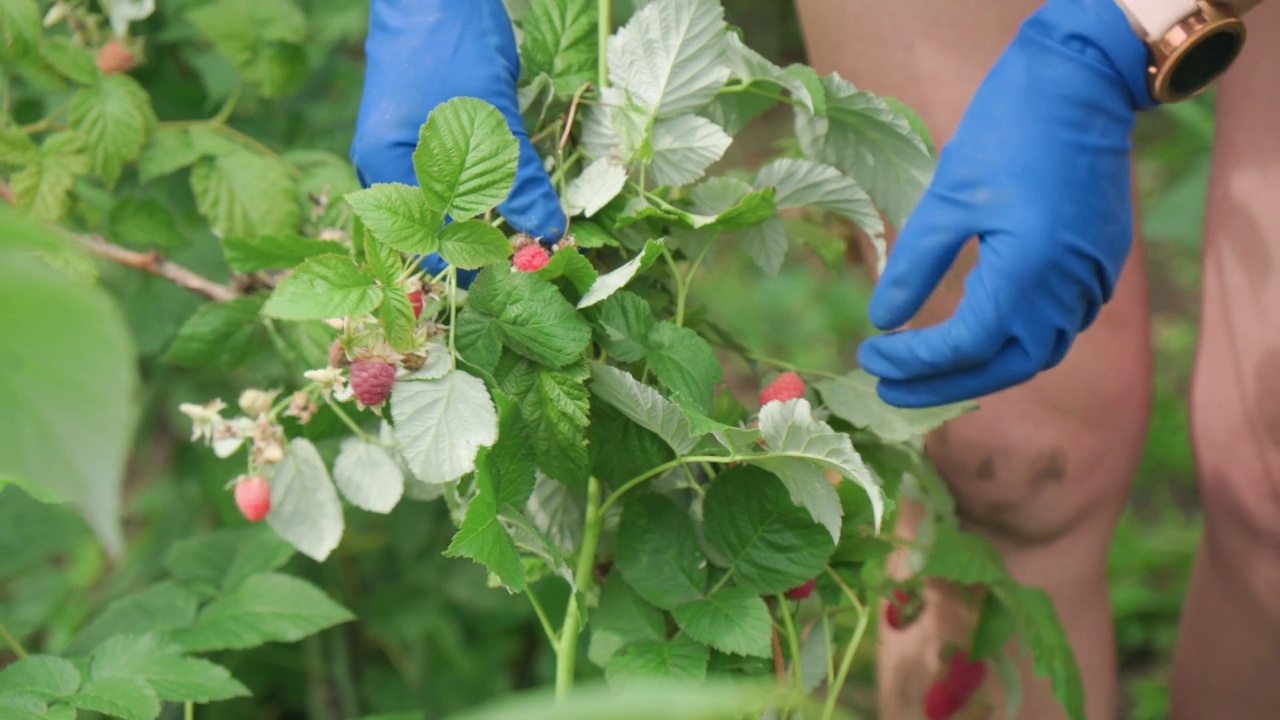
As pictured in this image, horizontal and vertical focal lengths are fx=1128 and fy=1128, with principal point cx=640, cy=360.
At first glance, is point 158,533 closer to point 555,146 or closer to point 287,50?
point 287,50

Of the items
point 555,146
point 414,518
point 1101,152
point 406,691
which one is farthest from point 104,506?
point 406,691

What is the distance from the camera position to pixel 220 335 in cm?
91

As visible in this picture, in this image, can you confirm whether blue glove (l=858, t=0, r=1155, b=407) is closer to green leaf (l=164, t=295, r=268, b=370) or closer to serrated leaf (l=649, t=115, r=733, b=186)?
serrated leaf (l=649, t=115, r=733, b=186)

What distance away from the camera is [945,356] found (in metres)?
0.85

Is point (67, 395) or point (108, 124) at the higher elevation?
point (67, 395)

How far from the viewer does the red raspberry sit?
117 cm

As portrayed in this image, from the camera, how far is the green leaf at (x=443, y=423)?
2.09 feet

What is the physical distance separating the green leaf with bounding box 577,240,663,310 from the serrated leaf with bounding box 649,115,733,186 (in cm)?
10

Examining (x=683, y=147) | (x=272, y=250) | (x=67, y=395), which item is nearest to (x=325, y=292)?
(x=272, y=250)

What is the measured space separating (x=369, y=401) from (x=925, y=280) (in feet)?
1.49

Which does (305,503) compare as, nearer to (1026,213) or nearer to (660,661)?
(660,661)

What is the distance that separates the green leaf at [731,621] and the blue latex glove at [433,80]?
27cm

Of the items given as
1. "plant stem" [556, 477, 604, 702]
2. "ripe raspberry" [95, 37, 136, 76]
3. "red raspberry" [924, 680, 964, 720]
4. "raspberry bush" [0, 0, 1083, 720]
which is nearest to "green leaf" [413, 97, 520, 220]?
"raspberry bush" [0, 0, 1083, 720]

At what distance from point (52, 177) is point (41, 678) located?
452 millimetres
